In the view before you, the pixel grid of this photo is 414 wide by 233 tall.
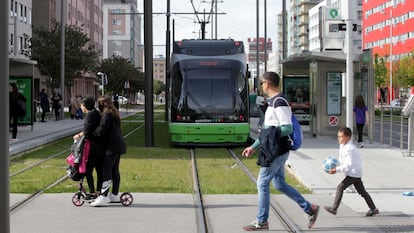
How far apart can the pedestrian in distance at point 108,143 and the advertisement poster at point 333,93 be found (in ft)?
52.3

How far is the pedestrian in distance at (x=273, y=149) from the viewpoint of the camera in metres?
7.96

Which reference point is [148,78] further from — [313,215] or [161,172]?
[313,215]

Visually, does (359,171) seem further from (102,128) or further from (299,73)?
(299,73)

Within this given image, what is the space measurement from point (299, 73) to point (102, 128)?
22.3 meters

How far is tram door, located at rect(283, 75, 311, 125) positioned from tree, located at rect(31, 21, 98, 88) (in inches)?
757

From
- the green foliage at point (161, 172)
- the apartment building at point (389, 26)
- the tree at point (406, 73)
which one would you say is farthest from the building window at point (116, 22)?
the green foliage at point (161, 172)

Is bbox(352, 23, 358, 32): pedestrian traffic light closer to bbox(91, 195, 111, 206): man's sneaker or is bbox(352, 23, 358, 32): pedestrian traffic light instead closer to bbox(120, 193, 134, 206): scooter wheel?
bbox(120, 193, 134, 206): scooter wheel

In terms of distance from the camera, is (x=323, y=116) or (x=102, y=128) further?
(x=323, y=116)

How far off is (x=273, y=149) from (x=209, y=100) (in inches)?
511

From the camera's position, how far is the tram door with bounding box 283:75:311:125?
32344 millimetres

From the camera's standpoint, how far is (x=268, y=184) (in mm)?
8188

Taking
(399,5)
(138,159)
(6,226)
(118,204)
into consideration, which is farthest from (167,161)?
(399,5)

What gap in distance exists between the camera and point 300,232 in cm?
810

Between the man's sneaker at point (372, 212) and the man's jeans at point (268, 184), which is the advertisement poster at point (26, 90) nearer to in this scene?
the man's sneaker at point (372, 212)
